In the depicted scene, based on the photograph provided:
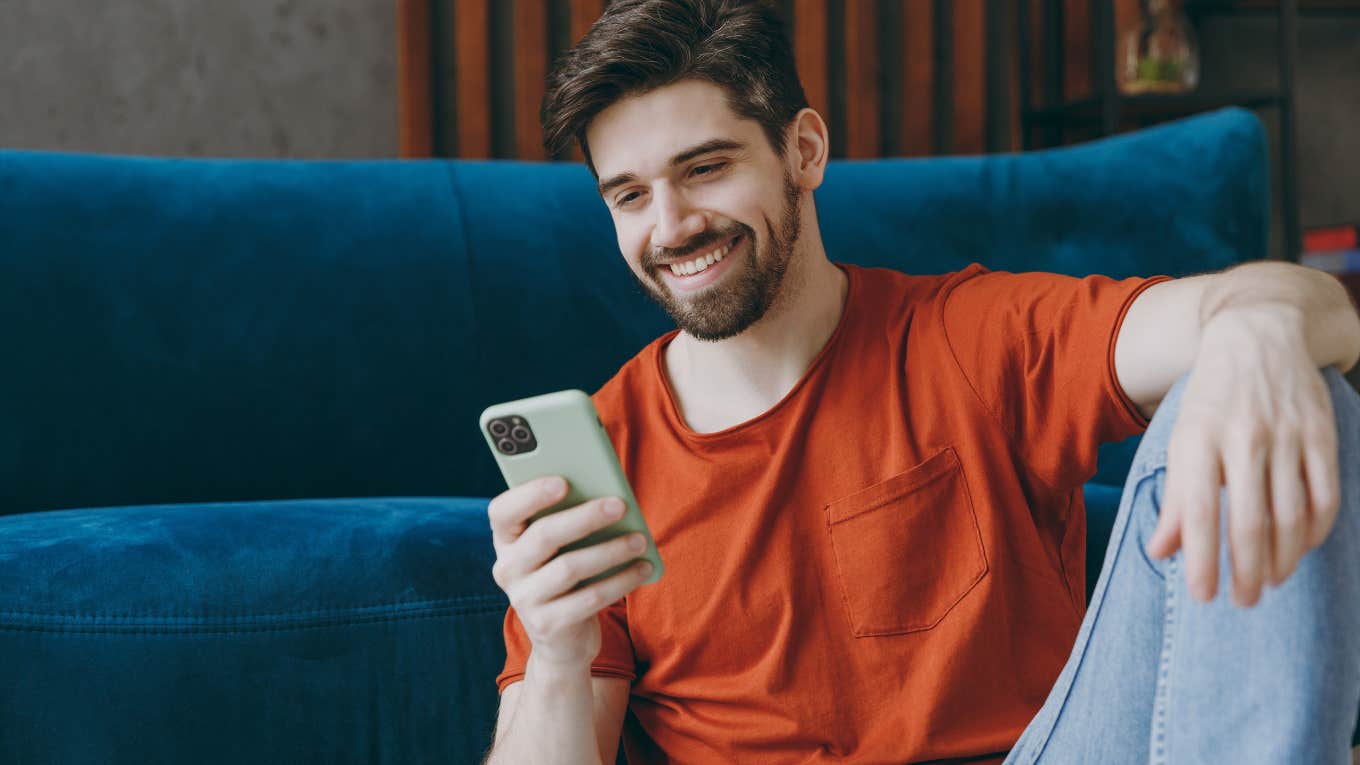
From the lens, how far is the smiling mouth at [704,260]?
998mm

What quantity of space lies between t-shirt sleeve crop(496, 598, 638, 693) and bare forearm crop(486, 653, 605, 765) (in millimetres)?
79

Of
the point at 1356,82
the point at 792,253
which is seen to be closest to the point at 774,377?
the point at 792,253

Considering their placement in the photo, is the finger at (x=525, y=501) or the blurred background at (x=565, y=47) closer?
the finger at (x=525, y=501)

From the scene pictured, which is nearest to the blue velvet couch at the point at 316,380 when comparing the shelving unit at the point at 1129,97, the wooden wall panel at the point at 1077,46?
the shelving unit at the point at 1129,97

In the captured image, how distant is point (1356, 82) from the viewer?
2.80 meters

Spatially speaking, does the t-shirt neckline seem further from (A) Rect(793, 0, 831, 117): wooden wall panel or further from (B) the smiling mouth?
(A) Rect(793, 0, 831, 117): wooden wall panel

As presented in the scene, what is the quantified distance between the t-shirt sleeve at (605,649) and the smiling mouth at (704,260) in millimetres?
298

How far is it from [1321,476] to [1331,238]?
6.78 ft

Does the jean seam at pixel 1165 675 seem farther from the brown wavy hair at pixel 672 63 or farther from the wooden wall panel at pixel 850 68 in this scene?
the wooden wall panel at pixel 850 68

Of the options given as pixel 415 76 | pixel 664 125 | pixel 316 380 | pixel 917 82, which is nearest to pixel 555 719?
pixel 664 125

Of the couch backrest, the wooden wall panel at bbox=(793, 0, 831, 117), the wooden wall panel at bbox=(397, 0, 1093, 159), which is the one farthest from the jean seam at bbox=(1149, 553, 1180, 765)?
the wooden wall panel at bbox=(793, 0, 831, 117)

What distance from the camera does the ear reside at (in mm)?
1077

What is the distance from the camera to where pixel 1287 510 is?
1.86ft

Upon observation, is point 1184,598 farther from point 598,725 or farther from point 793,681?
point 598,725
